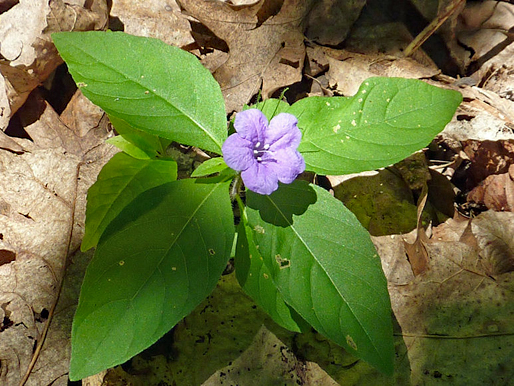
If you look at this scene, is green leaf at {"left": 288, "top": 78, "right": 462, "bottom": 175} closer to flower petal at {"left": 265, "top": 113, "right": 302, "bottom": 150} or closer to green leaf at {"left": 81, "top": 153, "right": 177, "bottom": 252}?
flower petal at {"left": 265, "top": 113, "right": 302, "bottom": 150}

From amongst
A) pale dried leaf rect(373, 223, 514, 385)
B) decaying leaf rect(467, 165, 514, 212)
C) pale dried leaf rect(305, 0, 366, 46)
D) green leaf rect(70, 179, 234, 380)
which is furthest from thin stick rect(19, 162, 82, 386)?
decaying leaf rect(467, 165, 514, 212)

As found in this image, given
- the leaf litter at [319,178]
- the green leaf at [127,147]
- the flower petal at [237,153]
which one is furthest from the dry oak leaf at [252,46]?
the flower petal at [237,153]

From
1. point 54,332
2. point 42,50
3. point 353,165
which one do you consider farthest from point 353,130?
point 42,50

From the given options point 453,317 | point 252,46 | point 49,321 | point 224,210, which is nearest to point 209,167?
point 224,210

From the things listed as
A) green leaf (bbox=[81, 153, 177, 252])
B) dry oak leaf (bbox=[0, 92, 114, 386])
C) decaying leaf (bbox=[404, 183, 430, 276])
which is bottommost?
decaying leaf (bbox=[404, 183, 430, 276])

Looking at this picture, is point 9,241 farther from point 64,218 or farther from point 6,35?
point 6,35

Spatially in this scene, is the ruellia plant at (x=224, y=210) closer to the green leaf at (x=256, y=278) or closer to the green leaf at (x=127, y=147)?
the green leaf at (x=256, y=278)

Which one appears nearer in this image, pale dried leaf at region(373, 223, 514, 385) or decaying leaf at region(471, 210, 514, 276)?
pale dried leaf at region(373, 223, 514, 385)
